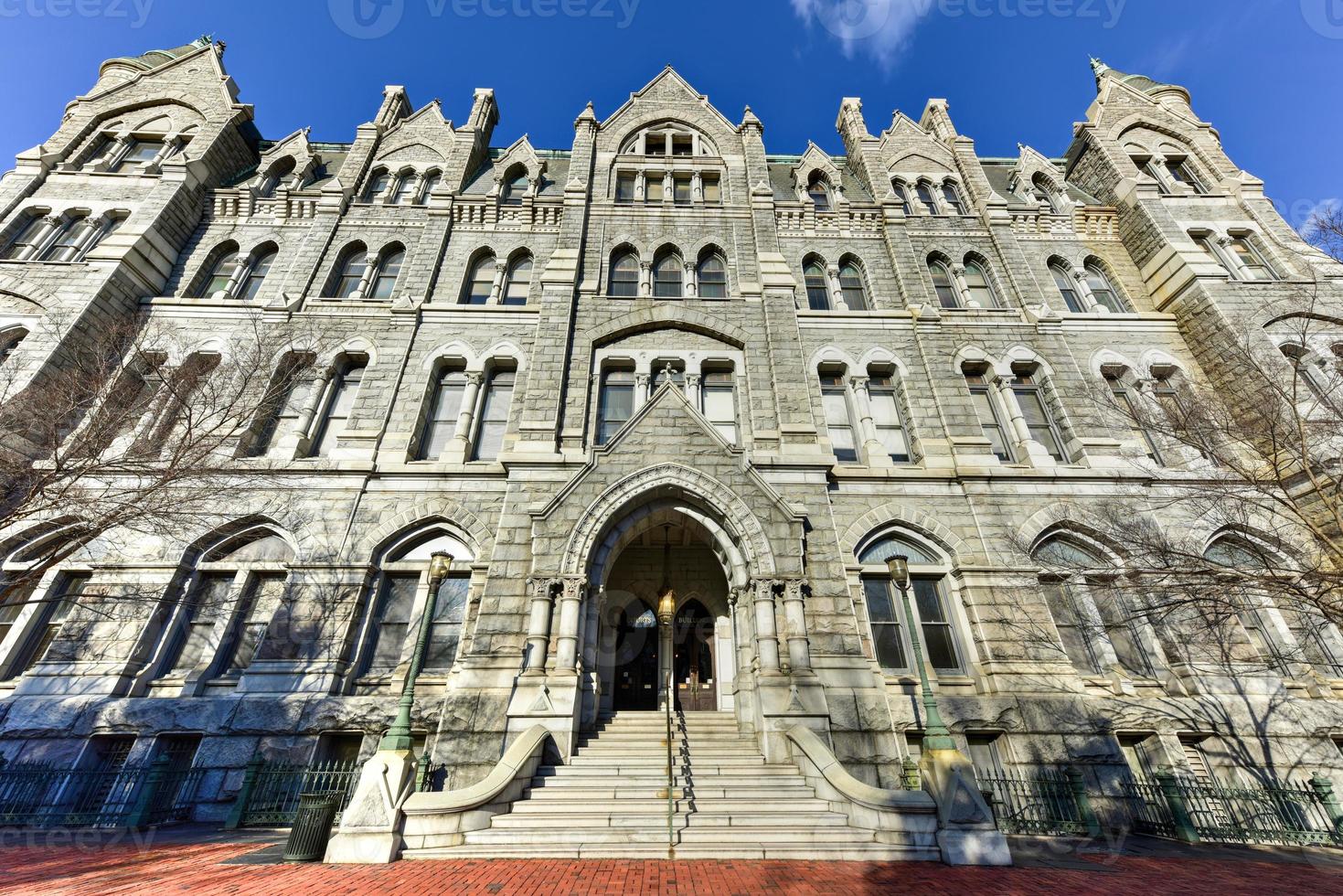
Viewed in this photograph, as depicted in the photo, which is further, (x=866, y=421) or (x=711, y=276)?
(x=711, y=276)

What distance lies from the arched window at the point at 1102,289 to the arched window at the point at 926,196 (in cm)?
556

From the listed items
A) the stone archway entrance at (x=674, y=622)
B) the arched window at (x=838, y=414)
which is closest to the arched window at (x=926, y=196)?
the arched window at (x=838, y=414)

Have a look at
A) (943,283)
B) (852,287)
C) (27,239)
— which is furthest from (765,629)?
(27,239)

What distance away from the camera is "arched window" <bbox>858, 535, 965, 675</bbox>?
38.9 feet

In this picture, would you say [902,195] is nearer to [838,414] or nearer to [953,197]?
[953,197]

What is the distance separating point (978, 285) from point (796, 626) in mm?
13680

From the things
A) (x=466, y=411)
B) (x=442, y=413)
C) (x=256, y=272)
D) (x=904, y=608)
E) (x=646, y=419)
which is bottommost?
(x=904, y=608)

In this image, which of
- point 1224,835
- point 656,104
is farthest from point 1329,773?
point 656,104

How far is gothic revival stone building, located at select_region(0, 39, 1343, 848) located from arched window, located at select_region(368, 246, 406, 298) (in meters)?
0.26

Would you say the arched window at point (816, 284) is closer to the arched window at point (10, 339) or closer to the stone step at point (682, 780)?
the stone step at point (682, 780)

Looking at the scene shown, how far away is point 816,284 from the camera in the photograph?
1745 cm

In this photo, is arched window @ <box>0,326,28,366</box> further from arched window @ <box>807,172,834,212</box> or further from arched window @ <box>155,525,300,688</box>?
arched window @ <box>807,172,834,212</box>

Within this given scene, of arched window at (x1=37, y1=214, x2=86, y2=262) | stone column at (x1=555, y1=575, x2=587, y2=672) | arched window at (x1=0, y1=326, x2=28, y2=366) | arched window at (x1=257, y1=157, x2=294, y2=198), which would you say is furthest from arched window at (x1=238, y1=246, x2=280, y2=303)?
stone column at (x1=555, y1=575, x2=587, y2=672)

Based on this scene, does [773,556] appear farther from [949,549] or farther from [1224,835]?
[1224,835]
